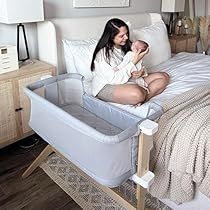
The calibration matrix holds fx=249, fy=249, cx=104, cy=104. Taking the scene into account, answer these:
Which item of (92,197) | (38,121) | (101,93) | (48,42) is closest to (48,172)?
(92,197)

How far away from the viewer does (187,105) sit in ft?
4.72

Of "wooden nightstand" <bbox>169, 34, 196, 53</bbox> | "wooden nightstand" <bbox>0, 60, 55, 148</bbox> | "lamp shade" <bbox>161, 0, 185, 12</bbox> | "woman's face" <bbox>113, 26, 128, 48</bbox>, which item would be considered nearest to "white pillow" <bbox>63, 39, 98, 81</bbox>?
"wooden nightstand" <bbox>0, 60, 55, 148</bbox>

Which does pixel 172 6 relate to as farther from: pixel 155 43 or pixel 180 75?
pixel 180 75

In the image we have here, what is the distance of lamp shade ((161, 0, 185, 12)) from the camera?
3189 millimetres

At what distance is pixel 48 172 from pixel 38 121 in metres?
0.55

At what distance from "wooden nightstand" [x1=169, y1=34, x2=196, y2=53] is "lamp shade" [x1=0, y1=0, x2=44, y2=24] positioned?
1873 millimetres

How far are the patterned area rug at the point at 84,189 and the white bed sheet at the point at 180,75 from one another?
52 centimetres

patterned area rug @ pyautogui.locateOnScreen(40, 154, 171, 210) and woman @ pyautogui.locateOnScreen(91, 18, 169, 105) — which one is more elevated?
woman @ pyautogui.locateOnScreen(91, 18, 169, 105)

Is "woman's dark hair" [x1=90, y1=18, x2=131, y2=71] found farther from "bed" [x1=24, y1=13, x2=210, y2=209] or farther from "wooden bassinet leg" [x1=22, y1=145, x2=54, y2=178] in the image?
"wooden bassinet leg" [x1=22, y1=145, x2=54, y2=178]

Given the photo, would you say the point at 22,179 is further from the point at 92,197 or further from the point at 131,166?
the point at 131,166

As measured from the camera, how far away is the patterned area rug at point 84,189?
1.50 metres

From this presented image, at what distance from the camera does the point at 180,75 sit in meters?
2.01

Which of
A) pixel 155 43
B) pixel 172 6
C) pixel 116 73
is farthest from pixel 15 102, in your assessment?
pixel 172 6

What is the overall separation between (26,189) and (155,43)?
5.47ft
